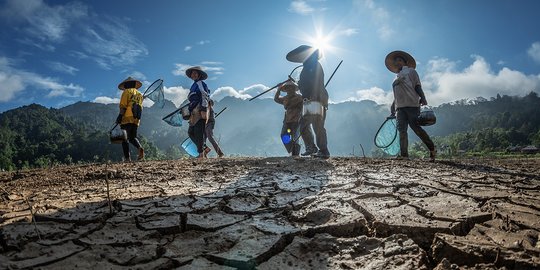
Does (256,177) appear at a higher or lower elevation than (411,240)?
higher

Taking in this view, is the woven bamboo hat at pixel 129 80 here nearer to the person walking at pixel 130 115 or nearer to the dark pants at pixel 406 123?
the person walking at pixel 130 115

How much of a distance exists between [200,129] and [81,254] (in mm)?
4416

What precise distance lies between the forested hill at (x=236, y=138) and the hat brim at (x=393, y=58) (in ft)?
11.2

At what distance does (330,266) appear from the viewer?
1539mm

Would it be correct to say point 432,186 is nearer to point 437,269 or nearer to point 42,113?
point 437,269

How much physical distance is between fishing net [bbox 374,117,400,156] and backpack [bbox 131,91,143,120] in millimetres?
4698

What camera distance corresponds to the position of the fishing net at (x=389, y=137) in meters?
6.19

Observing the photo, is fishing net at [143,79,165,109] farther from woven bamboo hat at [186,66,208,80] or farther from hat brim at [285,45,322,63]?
hat brim at [285,45,322,63]

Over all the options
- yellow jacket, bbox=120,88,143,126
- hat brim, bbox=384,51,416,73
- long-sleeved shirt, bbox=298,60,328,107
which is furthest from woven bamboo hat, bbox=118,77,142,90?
hat brim, bbox=384,51,416,73

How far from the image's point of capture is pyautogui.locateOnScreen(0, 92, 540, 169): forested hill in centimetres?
4419

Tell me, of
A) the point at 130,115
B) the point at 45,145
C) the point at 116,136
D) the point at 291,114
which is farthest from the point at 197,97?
the point at 45,145

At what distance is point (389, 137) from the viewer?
20.8 ft

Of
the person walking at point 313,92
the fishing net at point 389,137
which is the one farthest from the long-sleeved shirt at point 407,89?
the person walking at point 313,92

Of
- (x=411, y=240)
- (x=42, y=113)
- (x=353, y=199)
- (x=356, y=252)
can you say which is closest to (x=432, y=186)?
(x=353, y=199)
